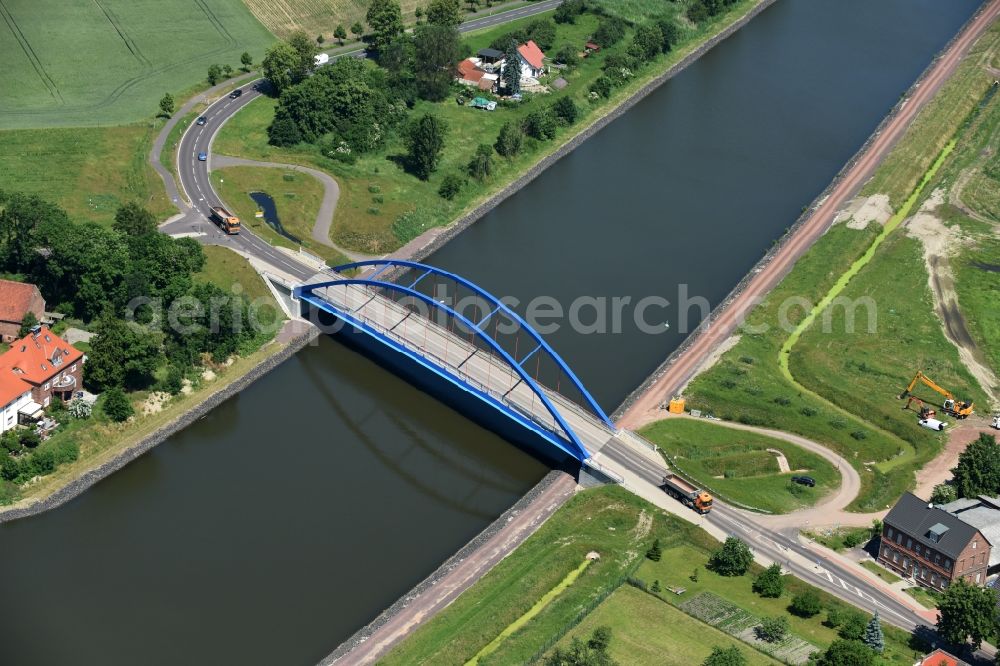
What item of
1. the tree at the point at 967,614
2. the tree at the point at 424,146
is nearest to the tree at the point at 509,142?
the tree at the point at 424,146

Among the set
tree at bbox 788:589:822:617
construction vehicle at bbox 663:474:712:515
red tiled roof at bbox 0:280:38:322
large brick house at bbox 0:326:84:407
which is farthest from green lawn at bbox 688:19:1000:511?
red tiled roof at bbox 0:280:38:322

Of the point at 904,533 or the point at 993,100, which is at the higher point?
the point at 904,533

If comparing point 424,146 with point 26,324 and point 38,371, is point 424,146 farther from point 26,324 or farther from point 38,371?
point 38,371

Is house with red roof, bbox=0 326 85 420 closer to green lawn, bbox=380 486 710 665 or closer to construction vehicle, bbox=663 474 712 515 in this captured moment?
green lawn, bbox=380 486 710 665

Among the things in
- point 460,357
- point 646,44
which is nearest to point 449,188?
point 460,357

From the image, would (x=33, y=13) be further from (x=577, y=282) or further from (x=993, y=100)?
(x=993, y=100)

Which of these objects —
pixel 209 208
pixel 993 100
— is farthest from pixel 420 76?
pixel 993 100

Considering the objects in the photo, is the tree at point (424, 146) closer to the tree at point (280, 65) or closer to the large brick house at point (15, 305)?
the tree at point (280, 65)
